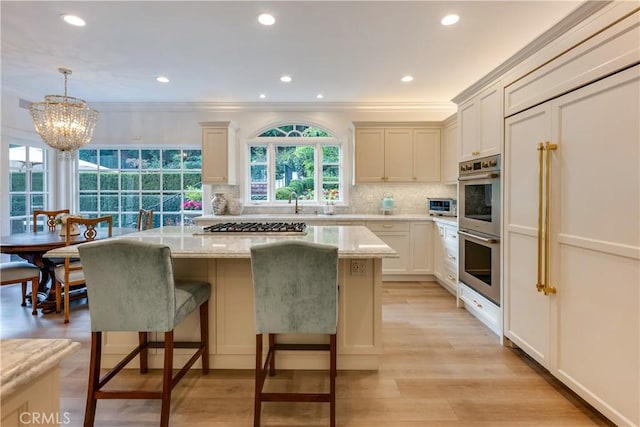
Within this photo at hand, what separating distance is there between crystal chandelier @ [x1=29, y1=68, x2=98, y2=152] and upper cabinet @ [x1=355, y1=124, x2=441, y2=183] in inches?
138

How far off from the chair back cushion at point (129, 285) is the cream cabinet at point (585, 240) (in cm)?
231

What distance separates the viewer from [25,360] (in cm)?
61

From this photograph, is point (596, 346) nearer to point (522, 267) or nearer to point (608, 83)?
point (522, 267)

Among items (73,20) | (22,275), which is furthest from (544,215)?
(22,275)

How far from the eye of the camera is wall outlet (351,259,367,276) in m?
2.17

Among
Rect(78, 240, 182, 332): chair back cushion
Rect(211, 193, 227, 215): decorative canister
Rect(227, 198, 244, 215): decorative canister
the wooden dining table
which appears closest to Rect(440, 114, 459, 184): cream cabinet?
Rect(227, 198, 244, 215): decorative canister

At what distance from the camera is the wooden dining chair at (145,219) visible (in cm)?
416

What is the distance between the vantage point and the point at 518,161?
2.35 metres

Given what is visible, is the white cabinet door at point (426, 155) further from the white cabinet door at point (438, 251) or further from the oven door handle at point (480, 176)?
the oven door handle at point (480, 176)

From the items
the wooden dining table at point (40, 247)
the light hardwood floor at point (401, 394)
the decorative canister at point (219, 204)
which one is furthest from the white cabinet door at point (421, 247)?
the wooden dining table at point (40, 247)

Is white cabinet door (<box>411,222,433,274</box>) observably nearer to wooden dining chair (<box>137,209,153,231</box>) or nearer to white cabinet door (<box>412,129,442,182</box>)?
white cabinet door (<box>412,129,442,182</box>)

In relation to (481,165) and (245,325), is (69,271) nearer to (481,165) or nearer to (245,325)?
(245,325)

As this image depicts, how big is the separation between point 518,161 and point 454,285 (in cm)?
194

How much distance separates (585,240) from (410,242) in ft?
8.99
